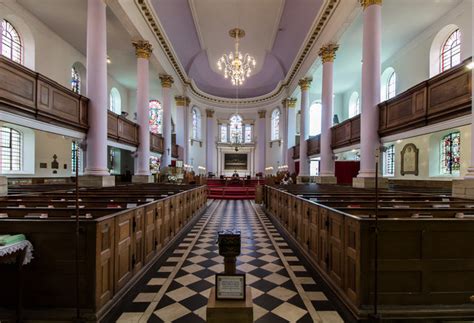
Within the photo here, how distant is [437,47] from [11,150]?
17442 millimetres

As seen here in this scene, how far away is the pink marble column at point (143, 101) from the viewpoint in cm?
1144

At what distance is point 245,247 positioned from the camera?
206 inches

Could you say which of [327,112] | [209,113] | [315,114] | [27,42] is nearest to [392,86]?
[327,112]

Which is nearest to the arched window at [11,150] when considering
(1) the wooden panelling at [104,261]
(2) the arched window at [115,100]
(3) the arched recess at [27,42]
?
(3) the arched recess at [27,42]

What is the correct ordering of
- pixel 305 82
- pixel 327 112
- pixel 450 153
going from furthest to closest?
pixel 305 82 → pixel 327 112 → pixel 450 153

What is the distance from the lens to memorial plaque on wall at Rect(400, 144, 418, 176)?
465 inches

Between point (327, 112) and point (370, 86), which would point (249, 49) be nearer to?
point (327, 112)

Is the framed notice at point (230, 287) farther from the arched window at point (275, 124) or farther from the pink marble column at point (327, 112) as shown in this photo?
the arched window at point (275, 124)

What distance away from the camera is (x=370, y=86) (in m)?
8.14

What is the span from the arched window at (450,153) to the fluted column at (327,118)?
Result: 4.29 m

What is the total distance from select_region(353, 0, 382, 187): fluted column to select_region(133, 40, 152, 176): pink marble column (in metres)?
8.55

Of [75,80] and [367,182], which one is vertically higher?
[75,80]

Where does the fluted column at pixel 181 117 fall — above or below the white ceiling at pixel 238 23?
below

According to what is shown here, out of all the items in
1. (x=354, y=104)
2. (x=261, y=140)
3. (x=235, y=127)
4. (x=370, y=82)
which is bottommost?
(x=261, y=140)
